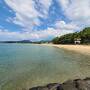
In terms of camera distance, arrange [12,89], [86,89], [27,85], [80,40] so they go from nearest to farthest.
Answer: [86,89]
[12,89]
[27,85]
[80,40]

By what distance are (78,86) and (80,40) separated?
90219mm

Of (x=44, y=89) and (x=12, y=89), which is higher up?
(x=44, y=89)

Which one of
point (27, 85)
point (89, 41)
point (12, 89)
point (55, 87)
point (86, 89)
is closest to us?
point (86, 89)

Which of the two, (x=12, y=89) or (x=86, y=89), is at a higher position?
(x=86, y=89)

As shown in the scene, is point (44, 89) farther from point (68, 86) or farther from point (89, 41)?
point (89, 41)

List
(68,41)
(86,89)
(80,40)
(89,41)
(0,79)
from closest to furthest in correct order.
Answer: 1. (86,89)
2. (0,79)
3. (89,41)
4. (80,40)
5. (68,41)

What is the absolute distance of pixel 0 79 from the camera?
13953mm

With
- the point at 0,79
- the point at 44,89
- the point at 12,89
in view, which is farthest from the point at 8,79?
the point at 44,89

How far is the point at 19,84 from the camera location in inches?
490

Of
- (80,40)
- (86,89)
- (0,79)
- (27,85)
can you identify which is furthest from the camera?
(80,40)

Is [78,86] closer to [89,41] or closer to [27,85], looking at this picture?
[27,85]

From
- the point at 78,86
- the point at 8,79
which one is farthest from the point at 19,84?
the point at 78,86

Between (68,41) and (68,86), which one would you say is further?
(68,41)

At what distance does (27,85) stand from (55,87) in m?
3.43
